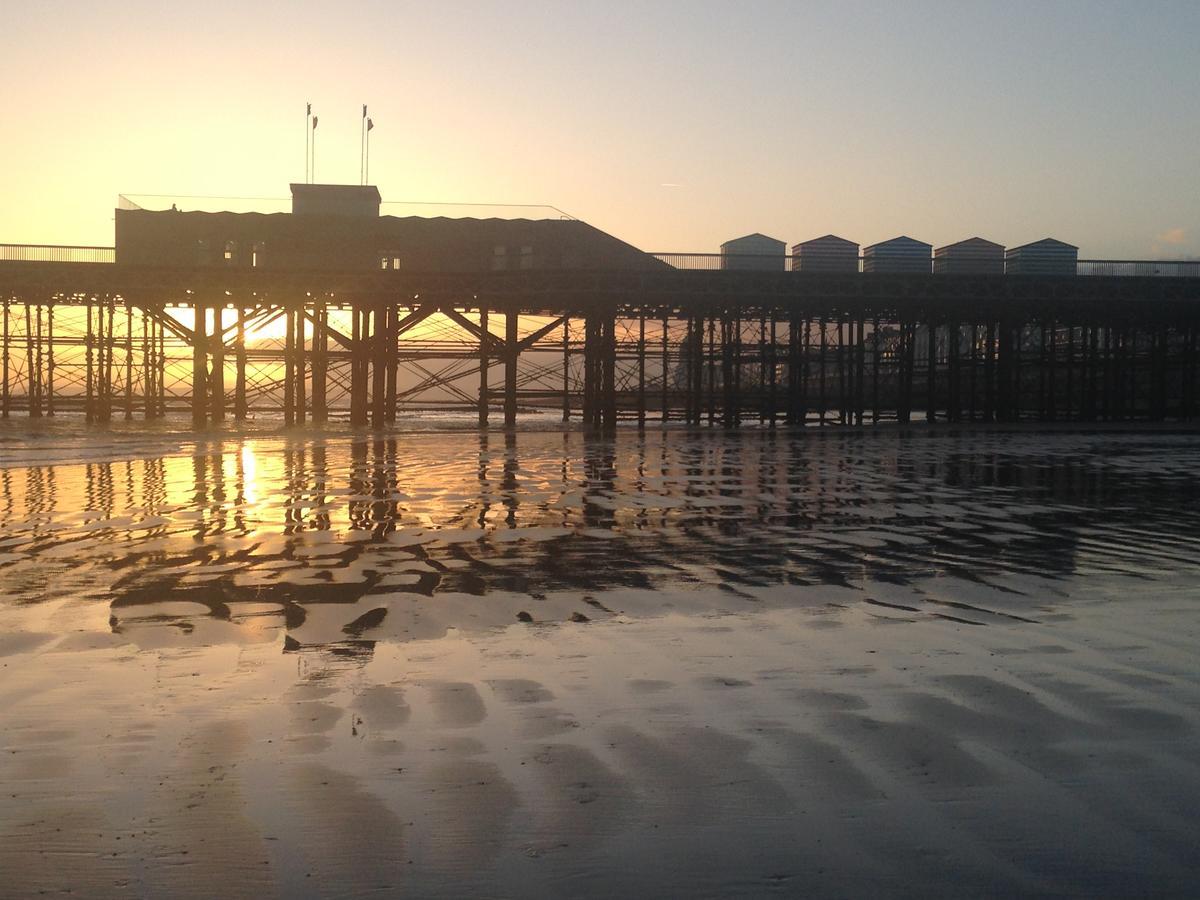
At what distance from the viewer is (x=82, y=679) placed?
6219mm

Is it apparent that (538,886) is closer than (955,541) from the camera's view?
Yes

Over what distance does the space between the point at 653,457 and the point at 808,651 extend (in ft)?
62.5

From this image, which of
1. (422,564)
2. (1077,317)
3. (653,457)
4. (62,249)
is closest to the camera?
(422,564)

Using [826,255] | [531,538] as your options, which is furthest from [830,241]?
[531,538]

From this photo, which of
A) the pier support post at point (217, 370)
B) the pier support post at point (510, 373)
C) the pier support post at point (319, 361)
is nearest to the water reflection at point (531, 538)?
the pier support post at point (510, 373)

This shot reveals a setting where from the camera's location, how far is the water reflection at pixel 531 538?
8453mm

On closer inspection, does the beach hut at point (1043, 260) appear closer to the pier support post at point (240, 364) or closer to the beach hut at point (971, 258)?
the beach hut at point (971, 258)

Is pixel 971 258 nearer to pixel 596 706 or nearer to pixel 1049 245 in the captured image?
pixel 1049 245

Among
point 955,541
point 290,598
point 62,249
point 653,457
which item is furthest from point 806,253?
point 290,598

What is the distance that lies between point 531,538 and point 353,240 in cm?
3913

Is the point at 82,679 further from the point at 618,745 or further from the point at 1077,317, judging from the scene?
the point at 1077,317

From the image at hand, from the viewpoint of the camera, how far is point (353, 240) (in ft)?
160

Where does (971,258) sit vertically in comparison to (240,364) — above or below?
above

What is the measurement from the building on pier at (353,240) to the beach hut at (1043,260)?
15693 mm
